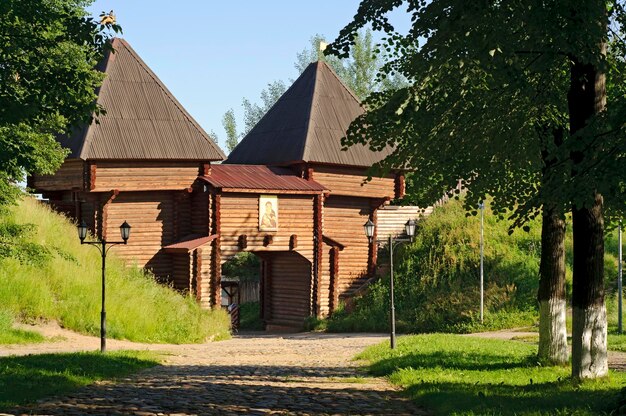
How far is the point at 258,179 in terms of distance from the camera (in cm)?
3766

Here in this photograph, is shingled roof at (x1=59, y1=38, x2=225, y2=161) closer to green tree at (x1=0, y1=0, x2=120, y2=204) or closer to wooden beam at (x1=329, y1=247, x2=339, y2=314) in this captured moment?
wooden beam at (x1=329, y1=247, x2=339, y2=314)

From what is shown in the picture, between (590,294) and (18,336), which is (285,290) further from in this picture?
(590,294)

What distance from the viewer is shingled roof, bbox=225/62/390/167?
130 ft

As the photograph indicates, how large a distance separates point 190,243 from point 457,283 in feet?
35.8

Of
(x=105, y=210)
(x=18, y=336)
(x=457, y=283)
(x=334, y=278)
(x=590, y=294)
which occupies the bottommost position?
(x=18, y=336)

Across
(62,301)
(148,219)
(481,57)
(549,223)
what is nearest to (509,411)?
(481,57)

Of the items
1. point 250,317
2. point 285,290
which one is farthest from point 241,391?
point 250,317

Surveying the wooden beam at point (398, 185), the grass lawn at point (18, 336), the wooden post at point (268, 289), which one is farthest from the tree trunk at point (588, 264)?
the wooden beam at point (398, 185)

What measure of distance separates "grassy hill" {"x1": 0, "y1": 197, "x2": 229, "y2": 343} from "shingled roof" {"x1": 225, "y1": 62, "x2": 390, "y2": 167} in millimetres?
8239

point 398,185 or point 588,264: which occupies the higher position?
point 398,185

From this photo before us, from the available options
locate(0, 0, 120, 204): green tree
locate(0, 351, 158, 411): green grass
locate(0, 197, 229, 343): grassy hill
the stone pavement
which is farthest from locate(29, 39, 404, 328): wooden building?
locate(0, 0, 120, 204): green tree

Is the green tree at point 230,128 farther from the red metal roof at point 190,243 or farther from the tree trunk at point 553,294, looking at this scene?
the tree trunk at point 553,294

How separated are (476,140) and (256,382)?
18.1 feet

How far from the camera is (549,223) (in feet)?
59.4
